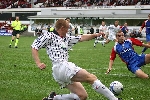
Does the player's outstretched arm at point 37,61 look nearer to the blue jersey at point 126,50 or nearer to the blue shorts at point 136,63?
the blue jersey at point 126,50

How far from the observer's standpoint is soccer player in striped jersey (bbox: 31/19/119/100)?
634 centimetres

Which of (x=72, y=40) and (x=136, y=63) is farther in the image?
(x=136, y=63)

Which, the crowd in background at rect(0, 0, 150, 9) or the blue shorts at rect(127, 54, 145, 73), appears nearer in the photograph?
the blue shorts at rect(127, 54, 145, 73)

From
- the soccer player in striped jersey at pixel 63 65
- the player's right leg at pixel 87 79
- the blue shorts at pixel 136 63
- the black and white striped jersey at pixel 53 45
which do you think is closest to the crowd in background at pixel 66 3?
the blue shorts at pixel 136 63

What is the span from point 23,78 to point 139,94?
13.0 feet

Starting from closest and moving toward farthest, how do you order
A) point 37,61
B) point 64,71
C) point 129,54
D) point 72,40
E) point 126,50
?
point 64,71, point 37,61, point 72,40, point 126,50, point 129,54

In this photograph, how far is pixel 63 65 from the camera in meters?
6.34

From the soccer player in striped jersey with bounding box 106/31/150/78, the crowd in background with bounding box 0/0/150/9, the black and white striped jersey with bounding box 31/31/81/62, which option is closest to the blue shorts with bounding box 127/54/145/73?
the soccer player in striped jersey with bounding box 106/31/150/78

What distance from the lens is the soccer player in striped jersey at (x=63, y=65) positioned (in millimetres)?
6336

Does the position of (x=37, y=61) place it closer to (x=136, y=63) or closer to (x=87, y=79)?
(x=87, y=79)

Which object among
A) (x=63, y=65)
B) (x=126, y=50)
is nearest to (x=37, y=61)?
(x=63, y=65)

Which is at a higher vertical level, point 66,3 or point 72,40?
point 72,40

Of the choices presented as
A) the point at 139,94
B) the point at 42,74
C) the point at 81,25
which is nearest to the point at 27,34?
the point at 81,25

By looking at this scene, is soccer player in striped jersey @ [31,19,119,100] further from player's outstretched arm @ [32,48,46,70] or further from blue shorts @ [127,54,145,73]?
blue shorts @ [127,54,145,73]
